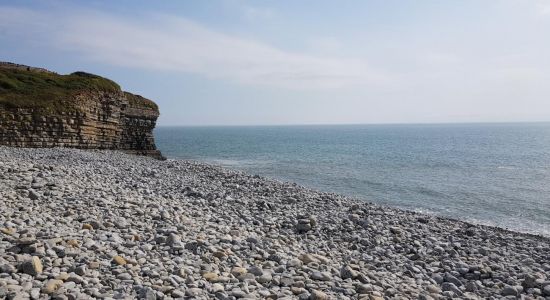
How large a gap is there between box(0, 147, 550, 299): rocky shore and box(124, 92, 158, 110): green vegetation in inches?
1145

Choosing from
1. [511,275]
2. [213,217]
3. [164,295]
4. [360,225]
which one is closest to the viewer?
A: [164,295]

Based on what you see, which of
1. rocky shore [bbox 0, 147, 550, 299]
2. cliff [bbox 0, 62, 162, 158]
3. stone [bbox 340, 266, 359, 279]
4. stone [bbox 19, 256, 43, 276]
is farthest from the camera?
cliff [bbox 0, 62, 162, 158]

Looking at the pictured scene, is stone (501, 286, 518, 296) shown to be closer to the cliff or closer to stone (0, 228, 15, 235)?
stone (0, 228, 15, 235)

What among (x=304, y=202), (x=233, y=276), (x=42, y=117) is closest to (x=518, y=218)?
(x=304, y=202)

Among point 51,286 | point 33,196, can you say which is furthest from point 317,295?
point 33,196

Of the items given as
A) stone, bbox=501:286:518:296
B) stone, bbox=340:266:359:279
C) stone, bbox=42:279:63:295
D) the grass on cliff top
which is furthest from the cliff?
stone, bbox=501:286:518:296

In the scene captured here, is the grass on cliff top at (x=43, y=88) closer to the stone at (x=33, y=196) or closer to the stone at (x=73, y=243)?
the stone at (x=33, y=196)

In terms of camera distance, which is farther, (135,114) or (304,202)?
(135,114)

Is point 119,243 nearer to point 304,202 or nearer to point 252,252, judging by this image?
point 252,252

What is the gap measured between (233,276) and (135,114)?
1548 inches

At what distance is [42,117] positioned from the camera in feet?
108

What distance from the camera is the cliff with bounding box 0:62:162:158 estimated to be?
32.1 m

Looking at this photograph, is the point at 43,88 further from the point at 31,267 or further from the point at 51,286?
the point at 51,286

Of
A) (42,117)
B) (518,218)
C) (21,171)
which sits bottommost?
(518,218)
